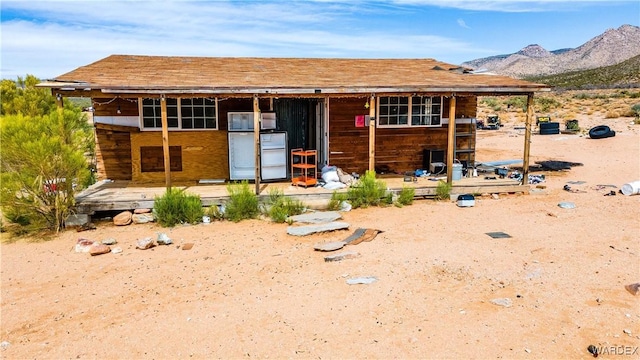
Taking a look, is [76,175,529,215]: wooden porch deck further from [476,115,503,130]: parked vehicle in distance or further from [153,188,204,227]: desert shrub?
[476,115,503,130]: parked vehicle in distance

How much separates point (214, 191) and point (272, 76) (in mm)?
3197

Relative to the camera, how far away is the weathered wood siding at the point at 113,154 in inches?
474

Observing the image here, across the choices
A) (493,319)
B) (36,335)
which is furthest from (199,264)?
(493,319)

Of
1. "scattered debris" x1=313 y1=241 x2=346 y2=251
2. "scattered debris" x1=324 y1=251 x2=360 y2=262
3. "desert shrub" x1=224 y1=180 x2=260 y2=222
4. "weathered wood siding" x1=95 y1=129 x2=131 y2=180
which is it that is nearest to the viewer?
"scattered debris" x1=324 y1=251 x2=360 y2=262

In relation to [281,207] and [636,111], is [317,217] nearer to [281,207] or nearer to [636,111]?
[281,207]

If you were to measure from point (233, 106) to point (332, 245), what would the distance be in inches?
222

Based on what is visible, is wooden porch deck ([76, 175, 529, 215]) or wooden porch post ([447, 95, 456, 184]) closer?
wooden porch deck ([76, 175, 529, 215])

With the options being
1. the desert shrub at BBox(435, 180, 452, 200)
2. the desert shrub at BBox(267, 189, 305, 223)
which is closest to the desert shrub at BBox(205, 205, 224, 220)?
the desert shrub at BBox(267, 189, 305, 223)

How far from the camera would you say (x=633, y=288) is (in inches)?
245

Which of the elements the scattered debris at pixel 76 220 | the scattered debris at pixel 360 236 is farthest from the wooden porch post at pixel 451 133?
the scattered debris at pixel 76 220

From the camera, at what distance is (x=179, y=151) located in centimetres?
1215

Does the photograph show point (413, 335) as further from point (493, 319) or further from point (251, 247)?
point (251, 247)

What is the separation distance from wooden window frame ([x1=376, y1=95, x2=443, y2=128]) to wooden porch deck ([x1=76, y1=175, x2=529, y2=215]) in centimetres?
160

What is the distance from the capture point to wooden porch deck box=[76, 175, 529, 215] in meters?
10.0
